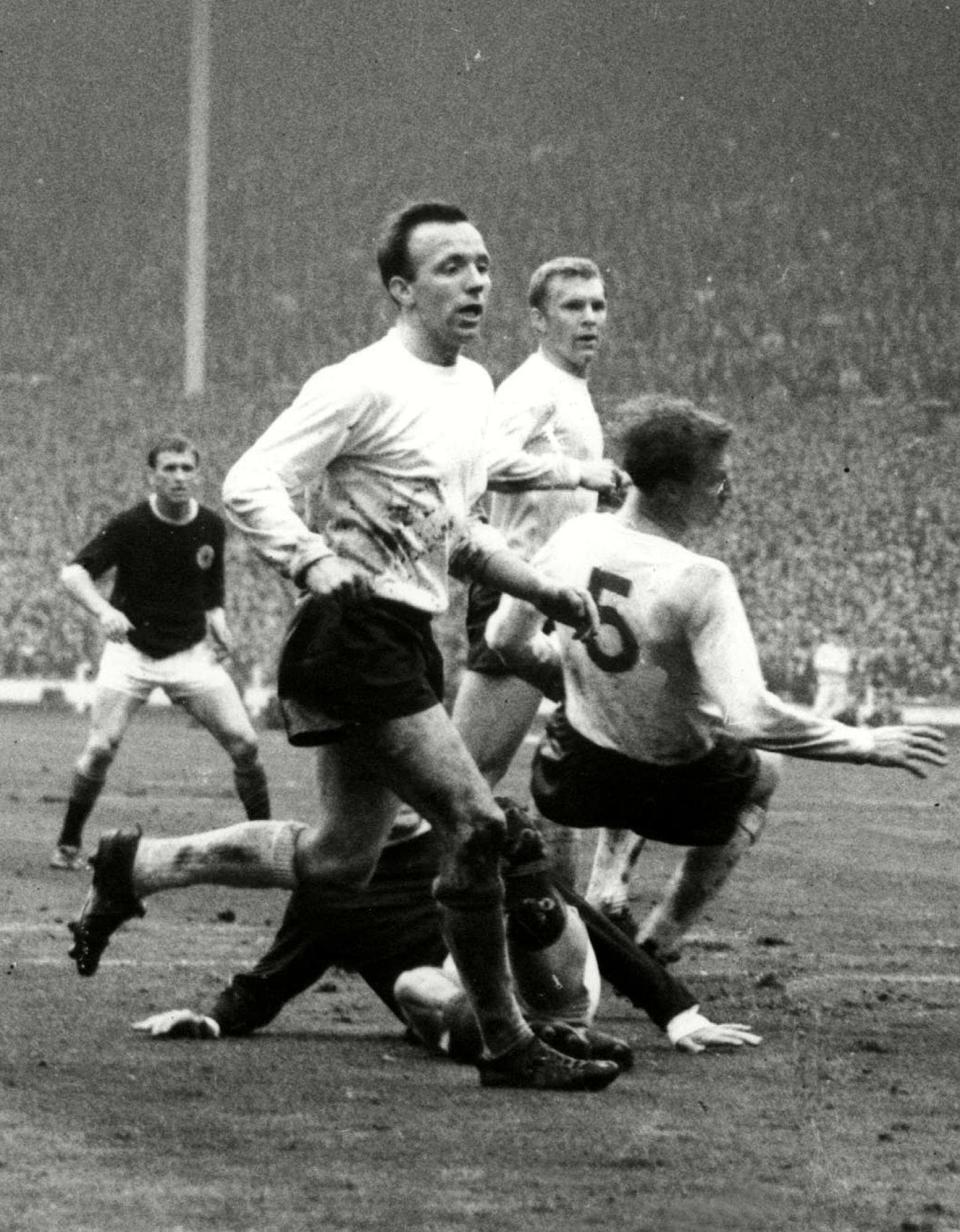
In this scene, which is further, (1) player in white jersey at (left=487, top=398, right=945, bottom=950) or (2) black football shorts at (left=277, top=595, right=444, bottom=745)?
(1) player in white jersey at (left=487, top=398, right=945, bottom=950)

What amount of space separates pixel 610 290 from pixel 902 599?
38.8 feet

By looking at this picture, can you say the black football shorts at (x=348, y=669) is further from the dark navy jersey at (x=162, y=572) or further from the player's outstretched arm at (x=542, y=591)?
the dark navy jersey at (x=162, y=572)

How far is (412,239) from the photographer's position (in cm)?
579

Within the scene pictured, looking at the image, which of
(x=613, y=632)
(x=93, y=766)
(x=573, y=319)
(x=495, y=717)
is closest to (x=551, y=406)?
(x=573, y=319)

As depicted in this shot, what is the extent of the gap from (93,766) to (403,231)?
5.78 m

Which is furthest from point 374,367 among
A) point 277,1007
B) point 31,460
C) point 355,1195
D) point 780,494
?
point 31,460

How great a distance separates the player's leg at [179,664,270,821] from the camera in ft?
37.1

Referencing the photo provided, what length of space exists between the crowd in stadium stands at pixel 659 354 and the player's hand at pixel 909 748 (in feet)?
92.3

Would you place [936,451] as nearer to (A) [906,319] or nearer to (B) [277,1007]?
(A) [906,319]

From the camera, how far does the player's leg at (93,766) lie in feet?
35.8

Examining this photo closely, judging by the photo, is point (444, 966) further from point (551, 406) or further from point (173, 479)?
point (173, 479)

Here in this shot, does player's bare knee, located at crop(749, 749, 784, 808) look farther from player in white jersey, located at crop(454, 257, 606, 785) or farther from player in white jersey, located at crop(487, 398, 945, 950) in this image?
player in white jersey, located at crop(454, 257, 606, 785)

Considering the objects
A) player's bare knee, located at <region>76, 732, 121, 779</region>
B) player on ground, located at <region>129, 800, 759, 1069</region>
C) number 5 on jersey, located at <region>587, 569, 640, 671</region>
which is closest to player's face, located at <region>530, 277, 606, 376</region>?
number 5 on jersey, located at <region>587, 569, 640, 671</region>

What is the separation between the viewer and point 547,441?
841 cm
